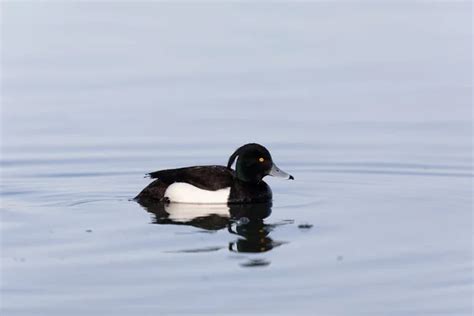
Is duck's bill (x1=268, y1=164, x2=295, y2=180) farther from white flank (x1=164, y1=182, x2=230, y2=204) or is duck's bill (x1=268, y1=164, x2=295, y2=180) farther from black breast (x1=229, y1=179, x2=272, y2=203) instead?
white flank (x1=164, y1=182, x2=230, y2=204)

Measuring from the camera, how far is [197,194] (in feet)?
43.2

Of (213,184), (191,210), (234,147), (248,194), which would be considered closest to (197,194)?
(213,184)

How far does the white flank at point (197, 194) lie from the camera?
1312 centimetres

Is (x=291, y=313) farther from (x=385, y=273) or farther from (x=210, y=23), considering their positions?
(x=210, y=23)

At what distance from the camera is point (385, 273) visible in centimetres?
984

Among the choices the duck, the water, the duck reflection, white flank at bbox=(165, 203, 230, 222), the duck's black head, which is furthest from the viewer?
the duck's black head

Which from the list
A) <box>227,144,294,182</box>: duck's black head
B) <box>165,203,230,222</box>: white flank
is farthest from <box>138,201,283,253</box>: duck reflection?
<box>227,144,294,182</box>: duck's black head

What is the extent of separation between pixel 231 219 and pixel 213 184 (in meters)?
0.88

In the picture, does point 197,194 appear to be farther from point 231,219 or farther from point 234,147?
point 234,147

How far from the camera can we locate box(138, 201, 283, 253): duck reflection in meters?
11.1

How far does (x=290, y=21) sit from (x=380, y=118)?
745 centimetres

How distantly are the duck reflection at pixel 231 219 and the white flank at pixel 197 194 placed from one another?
86 millimetres

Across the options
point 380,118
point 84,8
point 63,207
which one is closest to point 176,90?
point 380,118

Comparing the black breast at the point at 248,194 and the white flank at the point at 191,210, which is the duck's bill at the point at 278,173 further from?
the white flank at the point at 191,210
